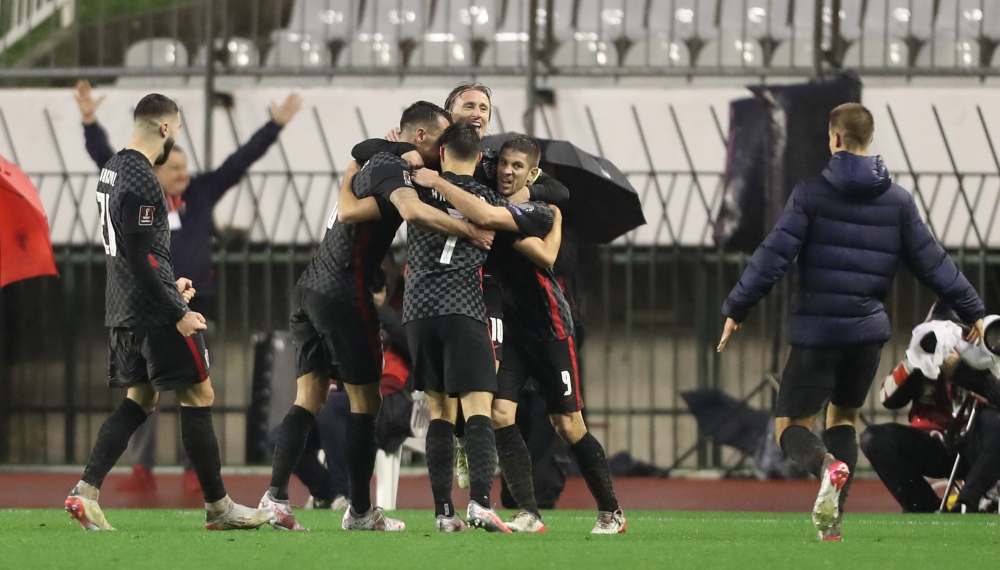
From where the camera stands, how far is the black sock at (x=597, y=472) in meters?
5.93

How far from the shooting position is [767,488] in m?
9.99

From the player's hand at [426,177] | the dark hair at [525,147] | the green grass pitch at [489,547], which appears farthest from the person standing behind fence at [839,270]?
the player's hand at [426,177]

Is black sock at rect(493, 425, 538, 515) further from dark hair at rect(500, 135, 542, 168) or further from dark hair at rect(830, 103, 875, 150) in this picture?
dark hair at rect(830, 103, 875, 150)

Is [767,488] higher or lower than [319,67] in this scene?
lower

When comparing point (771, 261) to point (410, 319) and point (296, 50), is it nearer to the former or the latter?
point (410, 319)

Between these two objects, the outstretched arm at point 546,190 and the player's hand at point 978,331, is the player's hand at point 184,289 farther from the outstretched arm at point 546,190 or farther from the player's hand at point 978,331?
the player's hand at point 978,331

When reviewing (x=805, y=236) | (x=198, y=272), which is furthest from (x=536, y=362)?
(x=198, y=272)

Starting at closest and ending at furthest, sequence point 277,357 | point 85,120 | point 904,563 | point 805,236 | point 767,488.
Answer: point 904,563, point 805,236, point 85,120, point 767,488, point 277,357

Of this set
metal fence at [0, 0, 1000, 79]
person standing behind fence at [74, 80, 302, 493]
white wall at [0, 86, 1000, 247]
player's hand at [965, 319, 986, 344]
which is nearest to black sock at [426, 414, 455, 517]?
player's hand at [965, 319, 986, 344]

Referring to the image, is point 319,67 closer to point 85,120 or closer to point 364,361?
point 85,120

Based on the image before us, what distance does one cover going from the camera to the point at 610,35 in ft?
44.8

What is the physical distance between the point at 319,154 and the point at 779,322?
160 inches

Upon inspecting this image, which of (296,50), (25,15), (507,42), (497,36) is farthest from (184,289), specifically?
(25,15)

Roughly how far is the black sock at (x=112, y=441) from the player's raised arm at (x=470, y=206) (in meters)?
1.44
